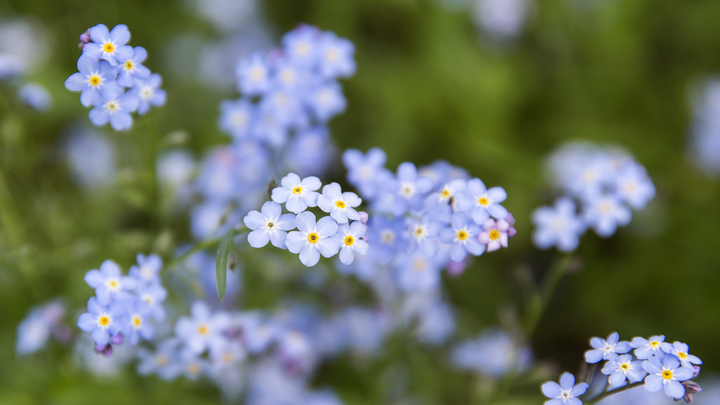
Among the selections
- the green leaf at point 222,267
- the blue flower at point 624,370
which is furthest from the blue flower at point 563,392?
the green leaf at point 222,267

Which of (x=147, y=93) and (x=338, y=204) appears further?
(x=147, y=93)

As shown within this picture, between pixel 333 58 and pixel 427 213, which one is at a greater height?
pixel 333 58

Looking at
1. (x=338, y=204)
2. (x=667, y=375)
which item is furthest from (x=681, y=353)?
(x=338, y=204)

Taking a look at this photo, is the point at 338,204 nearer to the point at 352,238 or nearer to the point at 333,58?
the point at 352,238

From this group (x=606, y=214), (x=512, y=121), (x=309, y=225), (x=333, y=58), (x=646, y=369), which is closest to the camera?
(x=646, y=369)

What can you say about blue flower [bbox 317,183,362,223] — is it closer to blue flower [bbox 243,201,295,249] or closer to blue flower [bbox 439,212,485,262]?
blue flower [bbox 243,201,295,249]

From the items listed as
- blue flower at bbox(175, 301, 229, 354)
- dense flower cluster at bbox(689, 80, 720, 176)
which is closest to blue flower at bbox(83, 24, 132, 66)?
blue flower at bbox(175, 301, 229, 354)
